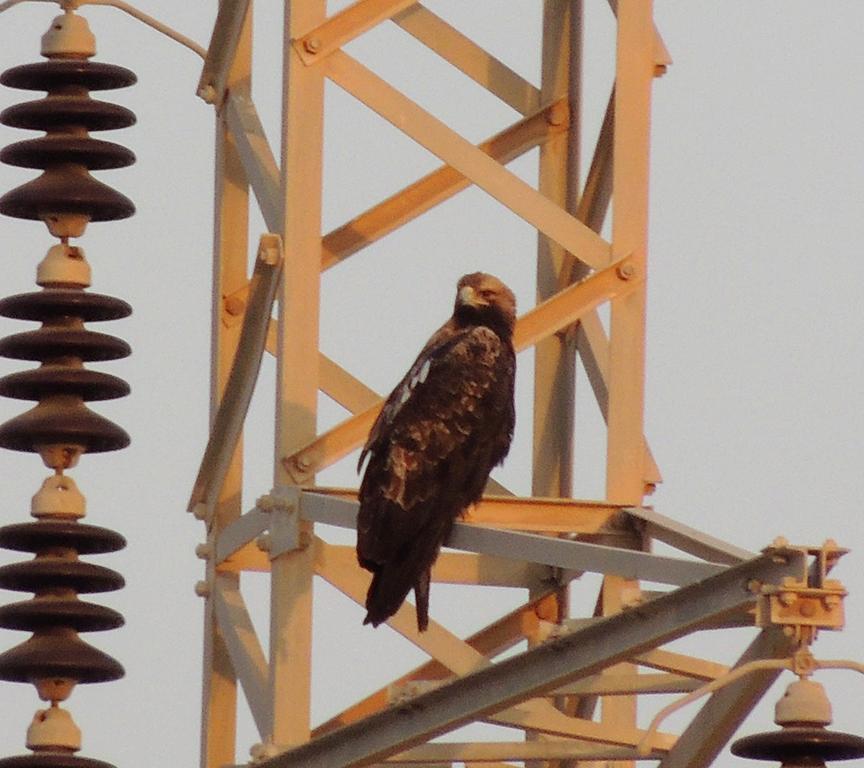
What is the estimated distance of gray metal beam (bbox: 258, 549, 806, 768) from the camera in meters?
10.9

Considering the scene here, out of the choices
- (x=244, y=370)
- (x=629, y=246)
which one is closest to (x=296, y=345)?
(x=244, y=370)

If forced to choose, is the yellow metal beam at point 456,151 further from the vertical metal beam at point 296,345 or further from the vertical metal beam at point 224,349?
the vertical metal beam at point 224,349

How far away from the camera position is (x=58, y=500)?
15344mm

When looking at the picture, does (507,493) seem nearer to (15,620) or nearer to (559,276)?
(559,276)

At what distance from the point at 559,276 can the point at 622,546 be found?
2105mm

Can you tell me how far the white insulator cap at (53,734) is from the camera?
579 inches

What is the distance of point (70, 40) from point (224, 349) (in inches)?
78.9

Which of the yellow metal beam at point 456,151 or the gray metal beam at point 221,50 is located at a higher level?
the gray metal beam at point 221,50

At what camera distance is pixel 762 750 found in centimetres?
1136

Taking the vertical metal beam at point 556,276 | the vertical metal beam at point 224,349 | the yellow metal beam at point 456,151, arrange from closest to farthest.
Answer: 1. the yellow metal beam at point 456,151
2. the vertical metal beam at point 224,349
3. the vertical metal beam at point 556,276

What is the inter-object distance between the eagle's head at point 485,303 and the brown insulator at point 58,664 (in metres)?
1.97

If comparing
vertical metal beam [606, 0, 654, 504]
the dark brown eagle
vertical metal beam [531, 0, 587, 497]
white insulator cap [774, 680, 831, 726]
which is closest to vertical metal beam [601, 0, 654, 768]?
vertical metal beam [606, 0, 654, 504]

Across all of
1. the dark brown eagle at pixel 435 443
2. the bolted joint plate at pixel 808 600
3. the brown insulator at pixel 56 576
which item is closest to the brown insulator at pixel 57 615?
the brown insulator at pixel 56 576

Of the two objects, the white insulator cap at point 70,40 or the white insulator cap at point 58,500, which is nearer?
the white insulator cap at point 58,500
